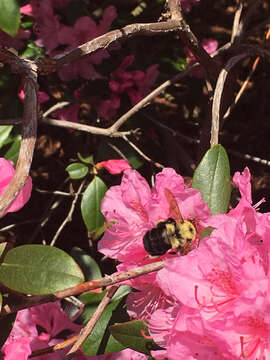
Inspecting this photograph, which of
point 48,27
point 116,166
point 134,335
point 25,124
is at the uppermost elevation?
point 48,27

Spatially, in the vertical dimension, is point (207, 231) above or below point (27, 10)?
below

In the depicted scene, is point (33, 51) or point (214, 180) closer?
point (214, 180)

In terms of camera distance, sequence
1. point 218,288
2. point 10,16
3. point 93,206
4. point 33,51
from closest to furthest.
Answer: point 218,288 → point 10,16 → point 93,206 → point 33,51

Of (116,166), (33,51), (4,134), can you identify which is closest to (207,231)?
(116,166)

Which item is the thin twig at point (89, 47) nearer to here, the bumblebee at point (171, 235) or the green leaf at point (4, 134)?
the bumblebee at point (171, 235)

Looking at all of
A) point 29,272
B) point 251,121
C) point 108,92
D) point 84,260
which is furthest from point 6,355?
point 251,121

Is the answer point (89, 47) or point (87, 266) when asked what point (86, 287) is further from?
point (87, 266)

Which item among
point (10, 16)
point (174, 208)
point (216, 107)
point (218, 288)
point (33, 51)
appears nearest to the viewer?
point (218, 288)

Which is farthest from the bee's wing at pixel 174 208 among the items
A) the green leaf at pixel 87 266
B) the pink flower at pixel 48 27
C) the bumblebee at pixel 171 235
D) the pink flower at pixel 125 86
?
the pink flower at pixel 48 27
